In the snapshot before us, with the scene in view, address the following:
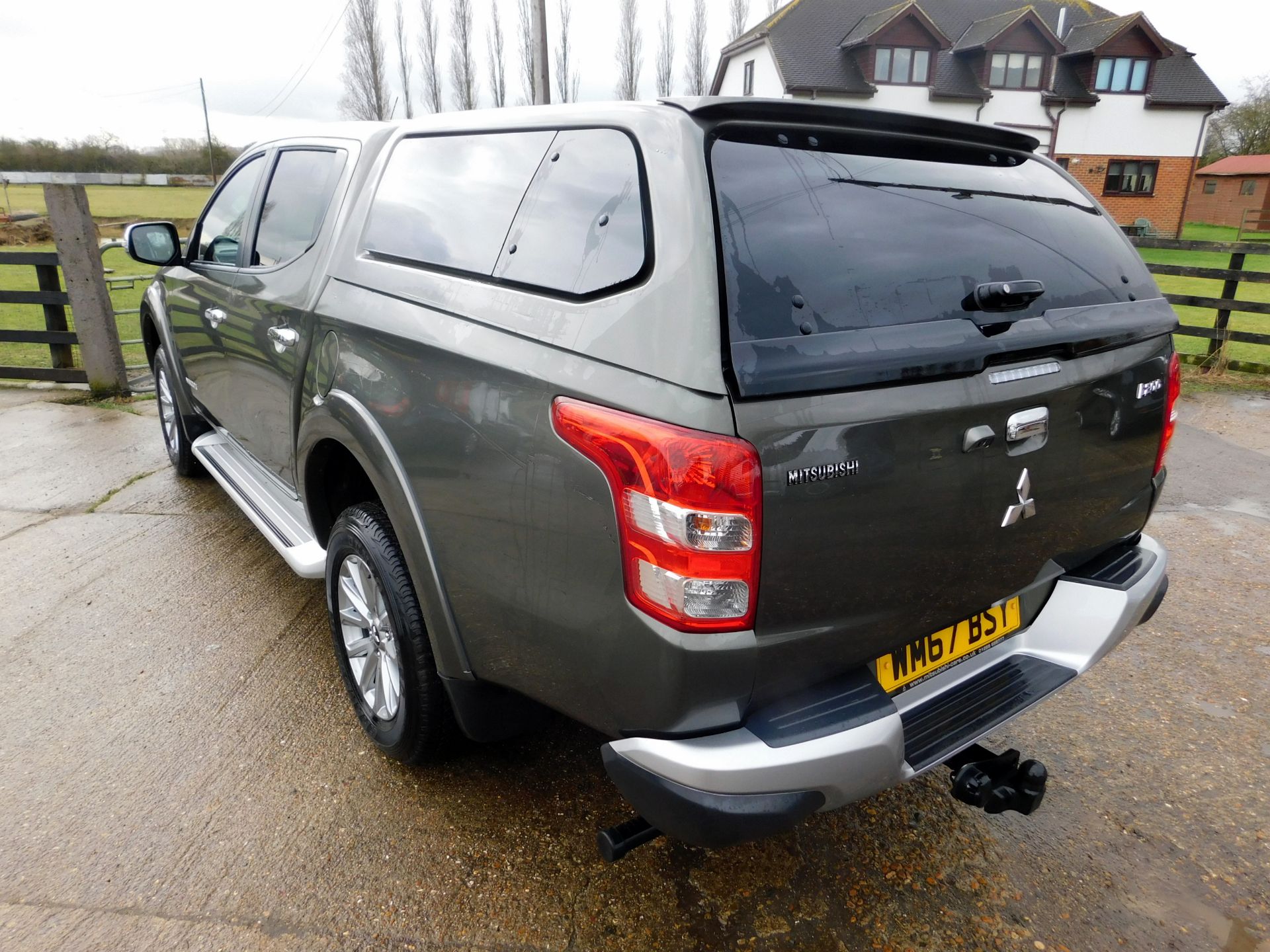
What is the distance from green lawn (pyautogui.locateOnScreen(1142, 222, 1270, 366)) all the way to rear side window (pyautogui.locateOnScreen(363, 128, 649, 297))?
4.52 m

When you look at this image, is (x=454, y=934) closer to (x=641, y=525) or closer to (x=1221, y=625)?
(x=641, y=525)

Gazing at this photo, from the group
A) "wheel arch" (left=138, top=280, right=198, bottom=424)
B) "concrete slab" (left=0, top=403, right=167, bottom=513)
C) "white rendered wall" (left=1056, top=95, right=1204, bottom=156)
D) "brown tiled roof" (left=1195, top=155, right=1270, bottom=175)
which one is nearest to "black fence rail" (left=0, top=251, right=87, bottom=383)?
"concrete slab" (left=0, top=403, right=167, bottom=513)

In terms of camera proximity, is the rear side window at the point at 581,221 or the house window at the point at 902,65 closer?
the rear side window at the point at 581,221

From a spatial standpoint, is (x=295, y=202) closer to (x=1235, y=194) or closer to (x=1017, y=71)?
(x=1017, y=71)

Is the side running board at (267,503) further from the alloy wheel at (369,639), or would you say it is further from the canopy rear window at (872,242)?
the canopy rear window at (872,242)

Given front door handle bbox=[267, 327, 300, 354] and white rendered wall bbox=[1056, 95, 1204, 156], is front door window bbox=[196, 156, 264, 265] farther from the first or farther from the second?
white rendered wall bbox=[1056, 95, 1204, 156]

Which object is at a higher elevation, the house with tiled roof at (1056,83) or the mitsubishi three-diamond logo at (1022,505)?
the house with tiled roof at (1056,83)

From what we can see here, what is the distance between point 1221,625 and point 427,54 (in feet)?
171

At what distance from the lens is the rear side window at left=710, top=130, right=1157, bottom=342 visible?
168cm

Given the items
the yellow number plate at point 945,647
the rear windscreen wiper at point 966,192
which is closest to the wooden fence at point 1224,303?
the rear windscreen wiper at point 966,192

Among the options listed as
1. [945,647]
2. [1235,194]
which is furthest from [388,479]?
[1235,194]

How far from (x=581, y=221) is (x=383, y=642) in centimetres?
138

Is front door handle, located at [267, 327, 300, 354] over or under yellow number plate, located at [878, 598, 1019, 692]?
over

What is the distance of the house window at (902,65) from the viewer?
34188mm
